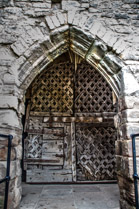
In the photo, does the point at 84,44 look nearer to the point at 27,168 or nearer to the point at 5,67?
the point at 5,67

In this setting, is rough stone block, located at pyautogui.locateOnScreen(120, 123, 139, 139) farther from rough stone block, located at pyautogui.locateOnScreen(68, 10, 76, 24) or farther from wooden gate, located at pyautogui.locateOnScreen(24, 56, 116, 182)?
wooden gate, located at pyautogui.locateOnScreen(24, 56, 116, 182)

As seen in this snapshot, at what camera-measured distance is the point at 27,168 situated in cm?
462

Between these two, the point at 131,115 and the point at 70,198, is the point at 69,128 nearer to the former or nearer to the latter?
the point at 70,198

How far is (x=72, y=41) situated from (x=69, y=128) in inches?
98.6

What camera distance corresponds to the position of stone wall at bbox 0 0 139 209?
2.64 meters

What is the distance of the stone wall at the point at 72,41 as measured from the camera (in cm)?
264

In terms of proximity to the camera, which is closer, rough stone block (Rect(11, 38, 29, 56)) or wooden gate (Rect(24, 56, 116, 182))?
rough stone block (Rect(11, 38, 29, 56))

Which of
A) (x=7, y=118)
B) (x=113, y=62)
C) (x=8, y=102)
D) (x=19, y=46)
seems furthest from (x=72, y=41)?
(x=7, y=118)

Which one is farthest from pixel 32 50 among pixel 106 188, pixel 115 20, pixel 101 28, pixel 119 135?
pixel 106 188

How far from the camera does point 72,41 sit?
311cm

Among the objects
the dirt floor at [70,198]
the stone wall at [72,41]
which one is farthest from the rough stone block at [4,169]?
the dirt floor at [70,198]

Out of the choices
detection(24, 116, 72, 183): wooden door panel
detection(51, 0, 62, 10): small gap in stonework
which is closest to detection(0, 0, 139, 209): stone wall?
detection(51, 0, 62, 10): small gap in stonework

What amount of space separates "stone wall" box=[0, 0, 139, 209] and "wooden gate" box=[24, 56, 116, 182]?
1925 mm

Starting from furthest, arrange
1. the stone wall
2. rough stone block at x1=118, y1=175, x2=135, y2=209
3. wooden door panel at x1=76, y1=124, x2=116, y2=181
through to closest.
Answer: wooden door panel at x1=76, y1=124, x2=116, y2=181, the stone wall, rough stone block at x1=118, y1=175, x2=135, y2=209
